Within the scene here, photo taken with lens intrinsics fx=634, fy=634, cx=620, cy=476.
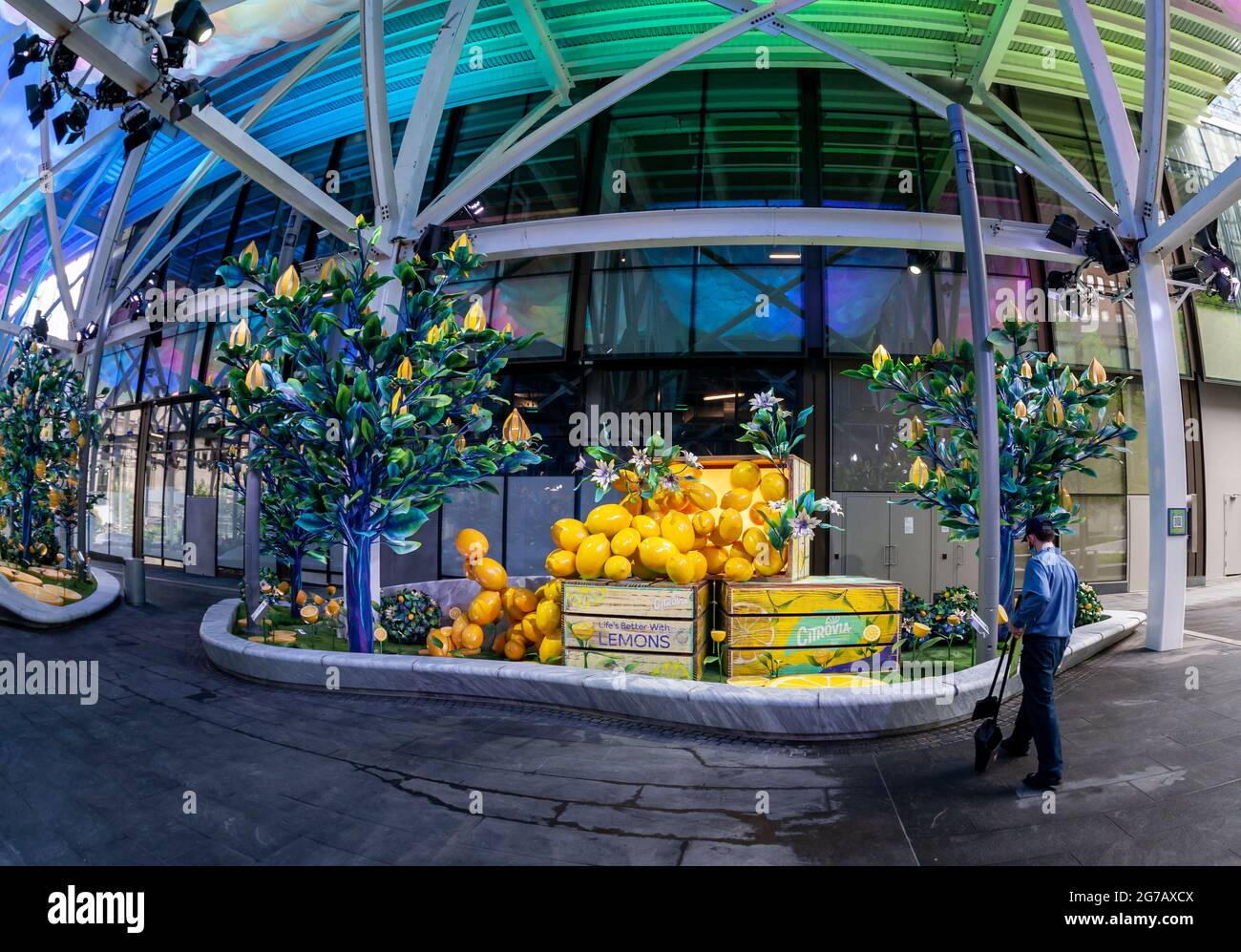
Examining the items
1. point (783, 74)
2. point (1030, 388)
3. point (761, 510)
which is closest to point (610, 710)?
point (761, 510)

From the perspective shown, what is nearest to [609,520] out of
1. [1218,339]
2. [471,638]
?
[471,638]

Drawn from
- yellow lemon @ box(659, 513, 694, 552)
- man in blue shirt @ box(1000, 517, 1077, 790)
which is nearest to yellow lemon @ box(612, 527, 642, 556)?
yellow lemon @ box(659, 513, 694, 552)

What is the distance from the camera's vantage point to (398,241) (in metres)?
9.05

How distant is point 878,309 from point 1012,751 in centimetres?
1063

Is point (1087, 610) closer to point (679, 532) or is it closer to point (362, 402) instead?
point (679, 532)

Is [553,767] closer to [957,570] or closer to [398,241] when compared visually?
[398,241]

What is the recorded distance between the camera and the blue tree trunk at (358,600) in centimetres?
715

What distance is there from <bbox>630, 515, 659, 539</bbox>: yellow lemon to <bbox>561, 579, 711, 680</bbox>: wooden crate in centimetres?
56

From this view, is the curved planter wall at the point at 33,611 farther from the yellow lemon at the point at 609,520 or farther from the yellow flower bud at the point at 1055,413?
the yellow flower bud at the point at 1055,413

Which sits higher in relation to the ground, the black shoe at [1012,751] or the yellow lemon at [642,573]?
the yellow lemon at [642,573]

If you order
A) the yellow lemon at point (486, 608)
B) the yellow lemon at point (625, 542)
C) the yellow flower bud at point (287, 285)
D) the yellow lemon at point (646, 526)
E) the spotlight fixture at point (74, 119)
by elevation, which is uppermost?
the spotlight fixture at point (74, 119)

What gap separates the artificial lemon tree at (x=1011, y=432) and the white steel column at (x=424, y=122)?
6.62 m

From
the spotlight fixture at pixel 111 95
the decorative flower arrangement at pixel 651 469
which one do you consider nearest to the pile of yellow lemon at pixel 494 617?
the decorative flower arrangement at pixel 651 469
